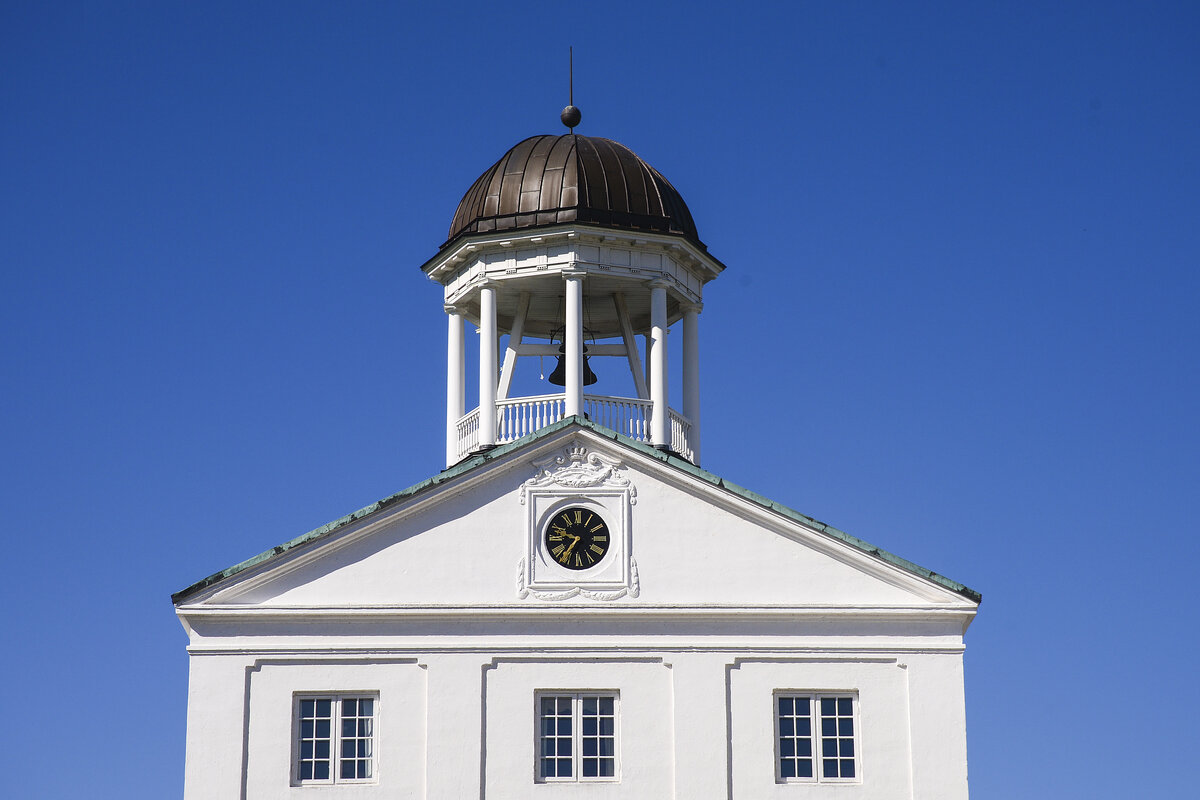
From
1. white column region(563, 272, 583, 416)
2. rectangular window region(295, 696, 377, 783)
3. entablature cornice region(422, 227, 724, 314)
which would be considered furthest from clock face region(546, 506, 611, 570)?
entablature cornice region(422, 227, 724, 314)

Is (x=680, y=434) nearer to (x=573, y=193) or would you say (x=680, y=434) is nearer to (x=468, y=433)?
(x=468, y=433)

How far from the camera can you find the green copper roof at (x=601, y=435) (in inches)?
1457

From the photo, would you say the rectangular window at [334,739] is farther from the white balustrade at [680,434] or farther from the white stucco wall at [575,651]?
the white balustrade at [680,434]

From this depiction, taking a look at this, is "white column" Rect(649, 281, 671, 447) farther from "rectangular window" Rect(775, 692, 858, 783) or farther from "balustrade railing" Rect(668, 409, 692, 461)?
"rectangular window" Rect(775, 692, 858, 783)

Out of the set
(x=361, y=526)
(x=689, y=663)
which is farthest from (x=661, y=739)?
(x=361, y=526)

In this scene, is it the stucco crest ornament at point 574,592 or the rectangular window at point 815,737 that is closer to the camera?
the rectangular window at point 815,737

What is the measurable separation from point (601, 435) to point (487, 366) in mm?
4830

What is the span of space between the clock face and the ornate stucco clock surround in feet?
0.06

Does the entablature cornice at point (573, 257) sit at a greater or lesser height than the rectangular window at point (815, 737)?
greater

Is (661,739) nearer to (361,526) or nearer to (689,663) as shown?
(689,663)

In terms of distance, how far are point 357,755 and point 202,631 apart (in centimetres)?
347

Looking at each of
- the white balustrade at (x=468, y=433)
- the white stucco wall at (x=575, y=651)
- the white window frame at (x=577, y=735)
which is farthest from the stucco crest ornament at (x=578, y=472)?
the white balustrade at (x=468, y=433)

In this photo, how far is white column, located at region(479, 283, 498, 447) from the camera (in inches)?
1635

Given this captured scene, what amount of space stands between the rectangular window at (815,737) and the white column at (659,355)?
6.82 m
